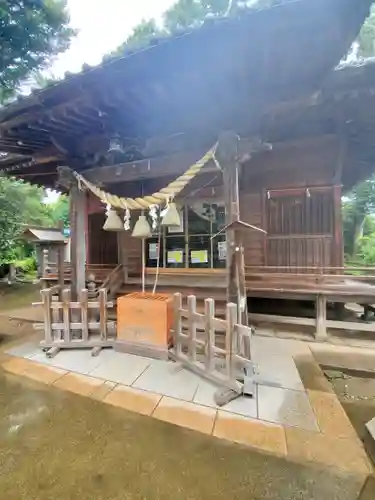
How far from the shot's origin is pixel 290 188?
17.9ft

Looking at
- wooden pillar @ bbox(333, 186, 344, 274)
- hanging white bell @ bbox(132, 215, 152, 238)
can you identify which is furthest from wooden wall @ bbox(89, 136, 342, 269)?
hanging white bell @ bbox(132, 215, 152, 238)

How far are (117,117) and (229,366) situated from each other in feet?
10.9

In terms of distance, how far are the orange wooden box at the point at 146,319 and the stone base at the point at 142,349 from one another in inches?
1.5

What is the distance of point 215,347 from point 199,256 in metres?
3.14

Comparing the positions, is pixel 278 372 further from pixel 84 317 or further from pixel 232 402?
pixel 84 317

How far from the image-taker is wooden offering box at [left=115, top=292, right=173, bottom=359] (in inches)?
139

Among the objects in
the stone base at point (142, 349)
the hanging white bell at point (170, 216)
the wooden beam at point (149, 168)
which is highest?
the wooden beam at point (149, 168)

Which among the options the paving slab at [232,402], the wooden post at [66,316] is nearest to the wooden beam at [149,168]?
the wooden post at [66,316]

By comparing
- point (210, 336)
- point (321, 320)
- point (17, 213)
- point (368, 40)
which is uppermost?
point (368, 40)

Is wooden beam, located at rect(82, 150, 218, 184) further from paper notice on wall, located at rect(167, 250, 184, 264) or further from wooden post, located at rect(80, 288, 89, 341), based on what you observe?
paper notice on wall, located at rect(167, 250, 184, 264)

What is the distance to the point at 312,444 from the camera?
6.81ft

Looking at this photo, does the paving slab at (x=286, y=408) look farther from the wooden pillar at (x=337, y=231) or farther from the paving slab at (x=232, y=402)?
the wooden pillar at (x=337, y=231)

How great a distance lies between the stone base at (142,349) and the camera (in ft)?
11.5

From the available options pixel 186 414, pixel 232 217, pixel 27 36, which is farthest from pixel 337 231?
pixel 27 36
